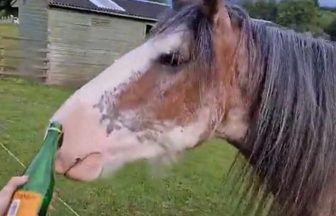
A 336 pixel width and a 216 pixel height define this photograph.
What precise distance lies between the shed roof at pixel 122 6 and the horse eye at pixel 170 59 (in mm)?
13962

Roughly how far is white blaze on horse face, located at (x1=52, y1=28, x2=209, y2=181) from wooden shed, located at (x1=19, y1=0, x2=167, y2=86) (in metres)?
15.5

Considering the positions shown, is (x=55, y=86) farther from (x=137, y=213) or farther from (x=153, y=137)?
(x=153, y=137)

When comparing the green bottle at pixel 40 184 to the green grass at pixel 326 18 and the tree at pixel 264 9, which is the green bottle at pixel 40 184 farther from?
the green grass at pixel 326 18

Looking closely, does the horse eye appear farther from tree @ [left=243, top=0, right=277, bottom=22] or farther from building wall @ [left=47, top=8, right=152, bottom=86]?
building wall @ [left=47, top=8, right=152, bottom=86]

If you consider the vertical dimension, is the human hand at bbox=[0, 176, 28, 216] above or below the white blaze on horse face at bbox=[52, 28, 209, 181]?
below

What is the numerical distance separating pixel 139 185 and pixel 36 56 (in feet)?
40.8

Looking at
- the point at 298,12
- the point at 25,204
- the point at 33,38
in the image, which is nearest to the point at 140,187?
the point at 298,12

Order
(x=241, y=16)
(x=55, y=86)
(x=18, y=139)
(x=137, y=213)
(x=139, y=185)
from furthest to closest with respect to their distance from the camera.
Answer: (x=55, y=86) < (x=18, y=139) < (x=139, y=185) < (x=137, y=213) < (x=241, y=16)

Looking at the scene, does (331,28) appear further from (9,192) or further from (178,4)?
(9,192)

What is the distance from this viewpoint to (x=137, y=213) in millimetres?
5180

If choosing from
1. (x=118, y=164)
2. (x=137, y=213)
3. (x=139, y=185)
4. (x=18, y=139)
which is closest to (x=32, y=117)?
(x=18, y=139)

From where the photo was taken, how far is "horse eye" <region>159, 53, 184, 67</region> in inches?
68.6

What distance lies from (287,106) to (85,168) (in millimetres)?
580

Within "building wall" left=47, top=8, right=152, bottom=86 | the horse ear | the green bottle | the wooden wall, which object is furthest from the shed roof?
the green bottle
